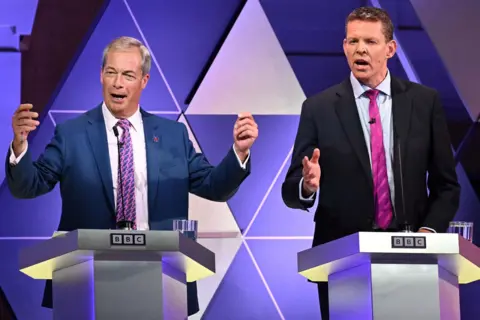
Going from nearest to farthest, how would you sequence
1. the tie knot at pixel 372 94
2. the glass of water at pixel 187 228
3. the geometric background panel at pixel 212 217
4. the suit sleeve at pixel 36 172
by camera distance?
the glass of water at pixel 187 228 < the suit sleeve at pixel 36 172 < the tie knot at pixel 372 94 < the geometric background panel at pixel 212 217

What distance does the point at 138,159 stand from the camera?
3875 millimetres

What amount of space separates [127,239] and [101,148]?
975mm

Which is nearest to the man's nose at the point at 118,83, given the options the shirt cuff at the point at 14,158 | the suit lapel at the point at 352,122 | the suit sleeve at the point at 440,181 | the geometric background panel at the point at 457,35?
the shirt cuff at the point at 14,158

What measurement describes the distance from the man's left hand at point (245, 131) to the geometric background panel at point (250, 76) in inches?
56.3

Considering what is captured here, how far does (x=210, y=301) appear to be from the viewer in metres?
4.86

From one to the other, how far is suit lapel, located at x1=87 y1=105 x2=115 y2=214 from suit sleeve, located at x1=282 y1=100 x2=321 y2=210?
71cm

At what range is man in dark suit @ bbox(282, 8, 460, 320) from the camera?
3.63m

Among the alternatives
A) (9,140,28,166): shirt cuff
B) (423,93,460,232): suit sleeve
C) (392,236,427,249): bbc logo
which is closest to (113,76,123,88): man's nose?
(9,140,28,166): shirt cuff

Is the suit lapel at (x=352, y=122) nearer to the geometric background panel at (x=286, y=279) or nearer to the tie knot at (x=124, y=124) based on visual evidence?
the tie knot at (x=124, y=124)

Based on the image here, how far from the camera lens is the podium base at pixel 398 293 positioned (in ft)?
9.95

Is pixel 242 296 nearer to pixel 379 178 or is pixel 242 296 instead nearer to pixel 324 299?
pixel 324 299

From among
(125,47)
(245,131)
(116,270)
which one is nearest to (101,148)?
(125,47)

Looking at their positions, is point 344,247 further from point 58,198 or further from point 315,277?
point 58,198

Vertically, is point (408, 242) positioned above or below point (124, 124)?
A: below
